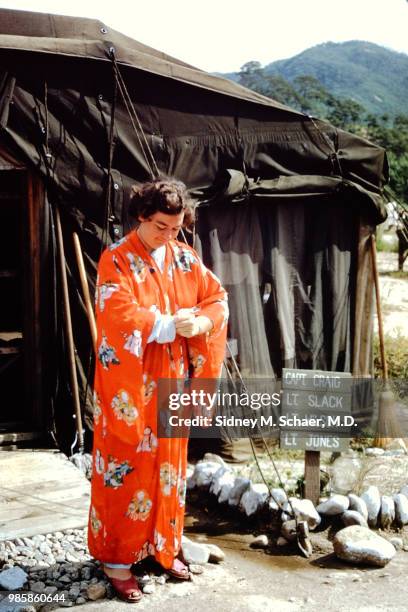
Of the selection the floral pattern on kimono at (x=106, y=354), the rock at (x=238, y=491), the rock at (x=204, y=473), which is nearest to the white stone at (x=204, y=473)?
the rock at (x=204, y=473)

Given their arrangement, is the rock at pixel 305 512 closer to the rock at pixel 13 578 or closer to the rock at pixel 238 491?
the rock at pixel 238 491

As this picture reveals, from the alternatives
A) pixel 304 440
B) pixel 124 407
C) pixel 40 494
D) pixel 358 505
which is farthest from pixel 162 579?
pixel 358 505

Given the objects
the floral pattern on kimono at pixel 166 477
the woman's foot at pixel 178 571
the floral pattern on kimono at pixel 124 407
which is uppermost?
the floral pattern on kimono at pixel 124 407

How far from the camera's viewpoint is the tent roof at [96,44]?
17.8ft

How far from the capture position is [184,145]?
19.5ft

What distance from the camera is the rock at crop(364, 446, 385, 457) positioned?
6.45 m

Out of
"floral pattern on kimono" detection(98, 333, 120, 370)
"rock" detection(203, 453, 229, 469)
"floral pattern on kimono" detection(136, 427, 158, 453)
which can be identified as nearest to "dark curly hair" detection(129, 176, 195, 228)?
"floral pattern on kimono" detection(98, 333, 120, 370)

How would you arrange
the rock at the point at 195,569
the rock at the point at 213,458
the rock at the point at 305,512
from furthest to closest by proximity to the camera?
1. the rock at the point at 213,458
2. the rock at the point at 305,512
3. the rock at the point at 195,569

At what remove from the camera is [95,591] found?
3.73m

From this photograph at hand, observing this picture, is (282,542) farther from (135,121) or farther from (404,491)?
(135,121)

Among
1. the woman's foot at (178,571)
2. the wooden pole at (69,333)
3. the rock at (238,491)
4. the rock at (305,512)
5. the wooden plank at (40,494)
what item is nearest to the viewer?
the woman's foot at (178,571)

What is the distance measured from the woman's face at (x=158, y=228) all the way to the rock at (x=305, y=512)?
6.71ft

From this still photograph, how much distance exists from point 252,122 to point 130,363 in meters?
3.16

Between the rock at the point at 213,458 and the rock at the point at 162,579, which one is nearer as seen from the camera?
the rock at the point at 162,579
